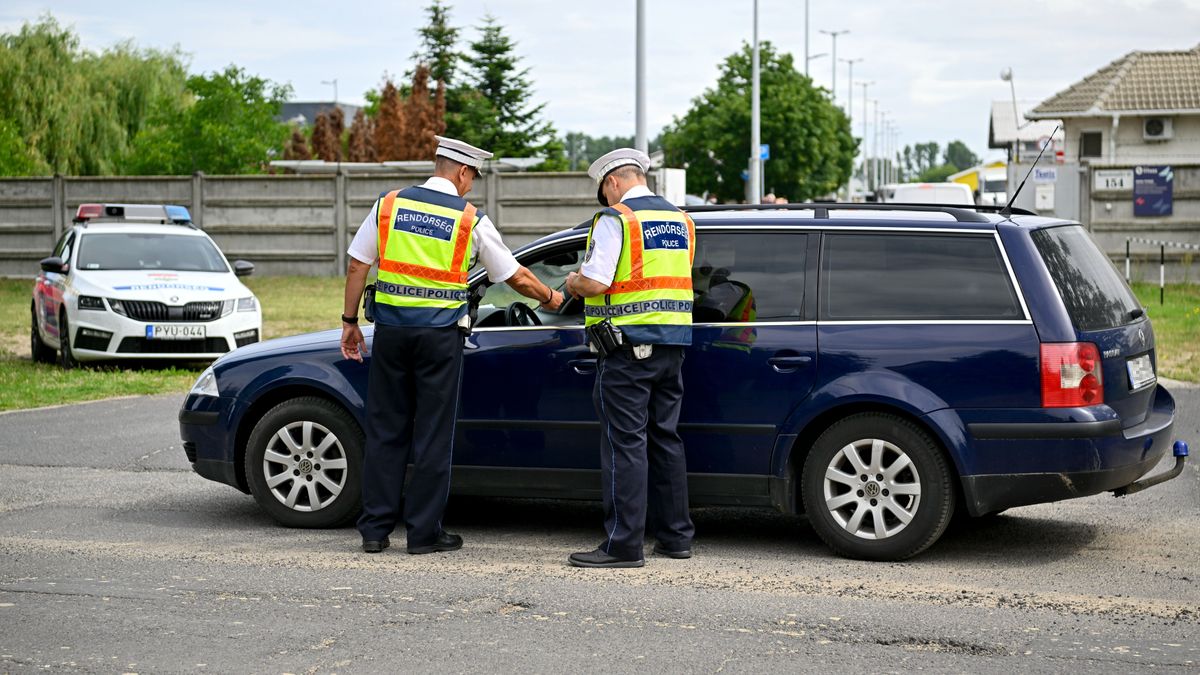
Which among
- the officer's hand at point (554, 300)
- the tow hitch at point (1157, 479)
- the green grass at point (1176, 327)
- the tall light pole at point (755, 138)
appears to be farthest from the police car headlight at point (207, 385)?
the tall light pole at point (755, 138)

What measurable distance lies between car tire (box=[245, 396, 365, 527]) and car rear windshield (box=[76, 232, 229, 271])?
30.5 feet

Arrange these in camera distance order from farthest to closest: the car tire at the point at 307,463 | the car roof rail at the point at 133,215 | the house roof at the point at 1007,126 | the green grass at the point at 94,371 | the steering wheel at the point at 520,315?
the house roof at the point at 1007,126, the car roof rail at the point at 133,215, the green grass at the point at 94,371, the car tire at the point at 307,463, the steering wheel at the point at 520,315

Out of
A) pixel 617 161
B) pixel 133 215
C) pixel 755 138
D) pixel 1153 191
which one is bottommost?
pixel 617 161

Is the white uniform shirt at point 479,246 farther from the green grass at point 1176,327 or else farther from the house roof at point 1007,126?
the house roof at point 1007,126

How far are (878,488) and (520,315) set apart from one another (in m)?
1.84

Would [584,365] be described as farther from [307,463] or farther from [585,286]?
[307,463]

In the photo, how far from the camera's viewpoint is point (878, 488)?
663 centimetres

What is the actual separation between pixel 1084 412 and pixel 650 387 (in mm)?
1806

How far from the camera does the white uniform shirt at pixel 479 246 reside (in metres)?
6.84

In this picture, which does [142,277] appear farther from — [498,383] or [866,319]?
[866,319]

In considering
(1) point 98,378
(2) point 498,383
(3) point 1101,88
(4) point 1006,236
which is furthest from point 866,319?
(3) point 1101,88

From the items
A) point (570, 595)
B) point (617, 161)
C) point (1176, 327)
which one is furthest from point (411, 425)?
point (1176, 327)

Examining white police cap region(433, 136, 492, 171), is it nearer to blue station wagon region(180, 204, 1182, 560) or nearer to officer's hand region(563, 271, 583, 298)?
blue station wagon region(180, 204, 1182, 560)

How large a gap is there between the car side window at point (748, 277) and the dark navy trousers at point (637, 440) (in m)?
0.36
